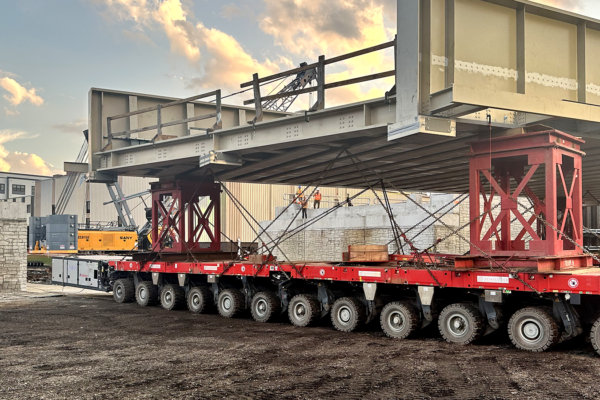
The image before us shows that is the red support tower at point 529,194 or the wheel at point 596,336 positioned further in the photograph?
the red support tower at point 529,194

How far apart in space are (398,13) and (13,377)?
9076 millimetres

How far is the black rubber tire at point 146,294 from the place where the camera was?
19.5 metres

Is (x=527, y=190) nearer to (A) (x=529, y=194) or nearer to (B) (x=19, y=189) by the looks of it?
(A) (x=529, y=194)

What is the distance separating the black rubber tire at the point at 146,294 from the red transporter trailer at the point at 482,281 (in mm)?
2853

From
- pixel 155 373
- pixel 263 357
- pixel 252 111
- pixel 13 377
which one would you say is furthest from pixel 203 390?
pixel 252 111

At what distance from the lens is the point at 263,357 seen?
10438 mm

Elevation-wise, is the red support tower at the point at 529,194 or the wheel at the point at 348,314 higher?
the red support tower at the point at 529,194

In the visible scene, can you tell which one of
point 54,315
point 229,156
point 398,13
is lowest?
point 54,315

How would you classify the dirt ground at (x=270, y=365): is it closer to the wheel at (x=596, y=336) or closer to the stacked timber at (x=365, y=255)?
the wheel at (x=596, y=336)

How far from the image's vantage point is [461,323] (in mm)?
11531

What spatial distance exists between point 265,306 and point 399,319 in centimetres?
413

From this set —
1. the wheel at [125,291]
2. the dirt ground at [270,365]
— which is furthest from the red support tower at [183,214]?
the dirt ground at [270,365]

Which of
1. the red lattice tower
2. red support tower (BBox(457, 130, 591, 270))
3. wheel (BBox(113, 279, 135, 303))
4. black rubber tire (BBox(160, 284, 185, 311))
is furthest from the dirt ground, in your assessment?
wheel (BBox(113, 279, 135, 303))

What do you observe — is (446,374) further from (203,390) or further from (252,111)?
(252,111)
